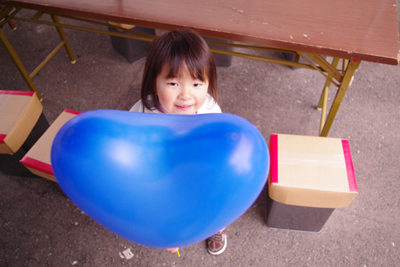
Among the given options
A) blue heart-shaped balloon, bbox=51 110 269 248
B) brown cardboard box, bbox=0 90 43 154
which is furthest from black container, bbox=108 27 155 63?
blue heart-shaped balloon, bbox=51 110 269 248

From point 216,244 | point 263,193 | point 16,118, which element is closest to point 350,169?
point 263,193

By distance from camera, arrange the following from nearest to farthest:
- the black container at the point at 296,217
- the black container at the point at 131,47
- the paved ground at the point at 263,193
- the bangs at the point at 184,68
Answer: the bangs at the point at 184,68, the black container at the point at 296,217, the paved ground at the point at 263,193, the black container at the point at 131,47

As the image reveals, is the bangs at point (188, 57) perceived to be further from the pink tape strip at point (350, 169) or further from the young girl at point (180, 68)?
the pink tape strip at point (350, 169)

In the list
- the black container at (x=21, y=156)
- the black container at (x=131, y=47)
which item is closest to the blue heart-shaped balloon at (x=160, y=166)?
the black container at (x=21, y=156)

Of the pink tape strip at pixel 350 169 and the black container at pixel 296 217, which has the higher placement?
the pink tape strip at pixel 350 169

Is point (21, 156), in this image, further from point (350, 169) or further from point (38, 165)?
point (350, 169)

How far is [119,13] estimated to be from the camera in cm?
125

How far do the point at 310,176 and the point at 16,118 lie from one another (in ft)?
4.41

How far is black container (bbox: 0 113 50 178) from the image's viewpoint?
1.46m

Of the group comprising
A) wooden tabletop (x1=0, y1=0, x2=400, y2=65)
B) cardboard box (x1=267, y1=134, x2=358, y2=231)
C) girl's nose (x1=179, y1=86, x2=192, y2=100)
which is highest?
wooden tabletop (x1=0, y1=0, x2=400, y2=65)

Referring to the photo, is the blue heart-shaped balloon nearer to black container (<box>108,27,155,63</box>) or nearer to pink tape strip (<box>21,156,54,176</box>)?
pink tape strip (<box>21,156,54,176</box>)

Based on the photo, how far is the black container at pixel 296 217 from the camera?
1254mm

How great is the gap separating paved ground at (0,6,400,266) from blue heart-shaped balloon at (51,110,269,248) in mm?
1006

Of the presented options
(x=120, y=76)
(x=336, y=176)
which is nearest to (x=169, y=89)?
(x=336, y=176)
